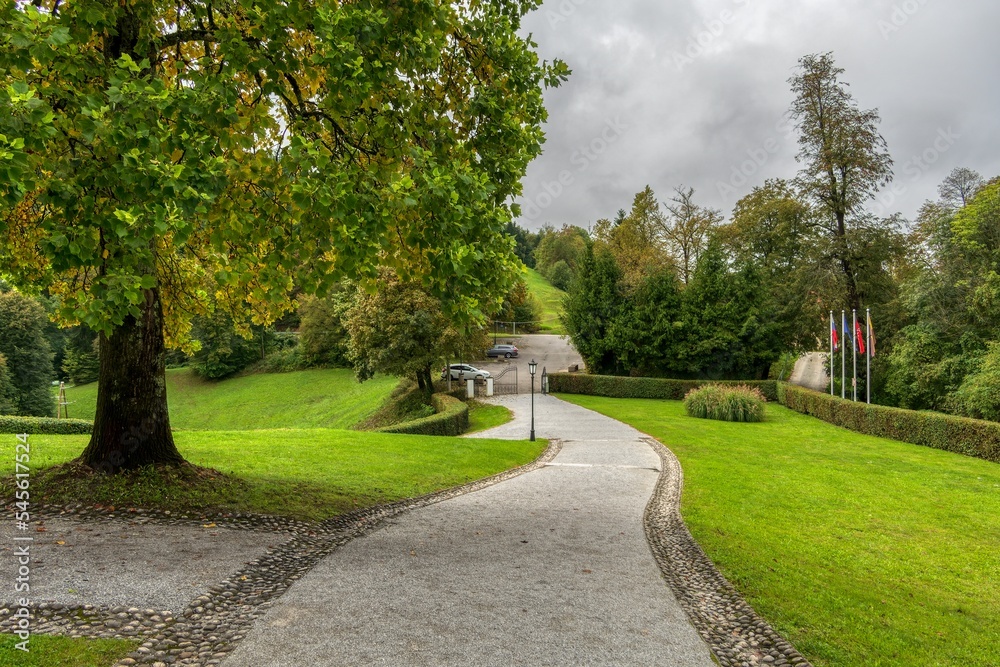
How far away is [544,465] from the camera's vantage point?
13984 mm

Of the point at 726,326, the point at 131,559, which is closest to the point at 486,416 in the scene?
the point at 726,326

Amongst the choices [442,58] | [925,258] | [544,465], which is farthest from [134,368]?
[925,258]

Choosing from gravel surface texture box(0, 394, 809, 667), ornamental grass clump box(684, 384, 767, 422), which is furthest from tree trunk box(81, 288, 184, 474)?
ornamental grass clump box(684, 384, 767, 422)

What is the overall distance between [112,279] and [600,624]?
497cm

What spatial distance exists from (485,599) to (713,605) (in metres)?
2.33

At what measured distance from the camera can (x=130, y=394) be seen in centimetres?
786

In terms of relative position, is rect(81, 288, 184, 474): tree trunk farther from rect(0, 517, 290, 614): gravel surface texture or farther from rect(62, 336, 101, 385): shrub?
rect(62, 336, 101, 385): shrub

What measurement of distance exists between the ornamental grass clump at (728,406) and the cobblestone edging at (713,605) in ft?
55.5

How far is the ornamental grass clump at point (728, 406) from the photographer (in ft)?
81.1

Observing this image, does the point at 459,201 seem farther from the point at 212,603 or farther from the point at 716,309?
the point at 716,309

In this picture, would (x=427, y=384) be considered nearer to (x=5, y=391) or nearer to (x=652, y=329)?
(x=652, y=329)

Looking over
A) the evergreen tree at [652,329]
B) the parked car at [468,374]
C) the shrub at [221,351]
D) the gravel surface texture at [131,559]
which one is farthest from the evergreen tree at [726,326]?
the gravel surface texture at [131,559]

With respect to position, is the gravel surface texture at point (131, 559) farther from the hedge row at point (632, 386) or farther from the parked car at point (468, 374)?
the parked car at point (468, 374)

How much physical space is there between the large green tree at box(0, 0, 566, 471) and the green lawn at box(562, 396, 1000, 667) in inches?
184
